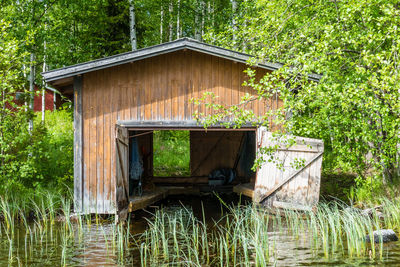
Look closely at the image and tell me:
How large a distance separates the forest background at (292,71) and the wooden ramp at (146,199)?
6.73ft

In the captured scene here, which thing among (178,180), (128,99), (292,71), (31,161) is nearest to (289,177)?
(292,71)

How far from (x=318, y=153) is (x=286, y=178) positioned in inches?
39.8

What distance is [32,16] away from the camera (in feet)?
51.9

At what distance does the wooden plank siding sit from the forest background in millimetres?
1004

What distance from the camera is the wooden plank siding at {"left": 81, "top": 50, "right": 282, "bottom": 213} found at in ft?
37.0

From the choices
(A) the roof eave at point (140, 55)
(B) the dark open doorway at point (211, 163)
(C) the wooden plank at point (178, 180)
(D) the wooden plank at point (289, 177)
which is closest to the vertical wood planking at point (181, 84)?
(A) the roof eave at point (140, 55)

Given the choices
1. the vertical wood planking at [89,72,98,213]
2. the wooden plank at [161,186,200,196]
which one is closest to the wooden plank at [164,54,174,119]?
the vertical wood planking at [89,72,98,213]

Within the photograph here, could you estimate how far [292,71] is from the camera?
9.05m

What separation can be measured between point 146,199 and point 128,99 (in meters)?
3.25

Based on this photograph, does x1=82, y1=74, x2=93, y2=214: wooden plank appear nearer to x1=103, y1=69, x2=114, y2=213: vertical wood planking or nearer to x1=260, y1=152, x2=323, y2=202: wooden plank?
x1=103, y1=69, x2=114, y2=213: vertical wood planking

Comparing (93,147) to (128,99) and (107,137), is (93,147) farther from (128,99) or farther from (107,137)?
(128,99)

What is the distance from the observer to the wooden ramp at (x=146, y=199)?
11973 mm

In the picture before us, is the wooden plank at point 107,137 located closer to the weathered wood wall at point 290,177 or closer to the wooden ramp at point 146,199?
the wooden ramp at point 146,199

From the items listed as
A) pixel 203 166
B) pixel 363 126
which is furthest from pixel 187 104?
pixel 203 166
